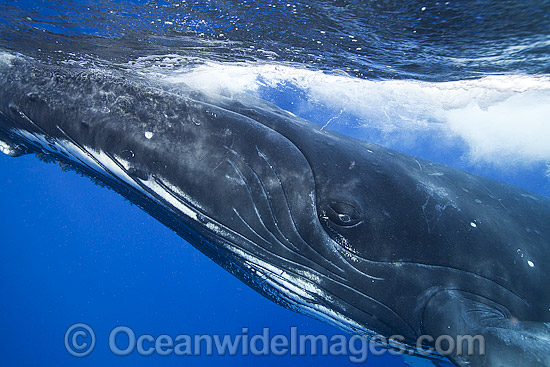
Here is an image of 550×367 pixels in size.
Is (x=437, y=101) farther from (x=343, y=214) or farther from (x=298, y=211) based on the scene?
(x=298, y=211)

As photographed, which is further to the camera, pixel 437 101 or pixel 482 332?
pixel 437 101

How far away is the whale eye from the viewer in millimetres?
3480

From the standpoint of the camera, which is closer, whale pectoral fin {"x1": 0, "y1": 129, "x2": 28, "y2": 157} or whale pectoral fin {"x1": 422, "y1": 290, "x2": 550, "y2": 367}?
whale pectoral fin {"x1": 422, "y1": 290, "x2": 550, "y2": 367}

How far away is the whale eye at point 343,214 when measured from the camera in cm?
348

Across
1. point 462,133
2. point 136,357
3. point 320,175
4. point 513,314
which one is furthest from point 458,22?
point 136,357

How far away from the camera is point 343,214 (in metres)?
3.48

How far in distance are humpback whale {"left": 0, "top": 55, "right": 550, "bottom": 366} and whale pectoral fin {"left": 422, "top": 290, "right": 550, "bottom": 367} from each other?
0.04 ft

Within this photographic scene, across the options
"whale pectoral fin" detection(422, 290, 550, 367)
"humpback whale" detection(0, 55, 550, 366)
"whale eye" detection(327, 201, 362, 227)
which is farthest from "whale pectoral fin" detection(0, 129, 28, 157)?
"whale pectoral fin" detection(422, 290, 550, 367)

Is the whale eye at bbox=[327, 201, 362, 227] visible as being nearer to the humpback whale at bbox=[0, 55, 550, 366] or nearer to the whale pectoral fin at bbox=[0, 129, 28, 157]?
the humpback whale at bbox=[0, 55, 550, 366]

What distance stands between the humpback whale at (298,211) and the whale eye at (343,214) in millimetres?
18

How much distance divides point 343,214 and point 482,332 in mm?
1998

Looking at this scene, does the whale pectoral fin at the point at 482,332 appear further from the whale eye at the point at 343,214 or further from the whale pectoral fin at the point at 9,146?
the whale pectoral fin at the point at 9,146

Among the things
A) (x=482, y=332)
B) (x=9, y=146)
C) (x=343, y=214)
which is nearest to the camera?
(x=482, y=332)

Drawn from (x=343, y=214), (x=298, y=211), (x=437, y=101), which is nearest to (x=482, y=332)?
(x=343, y=214)
